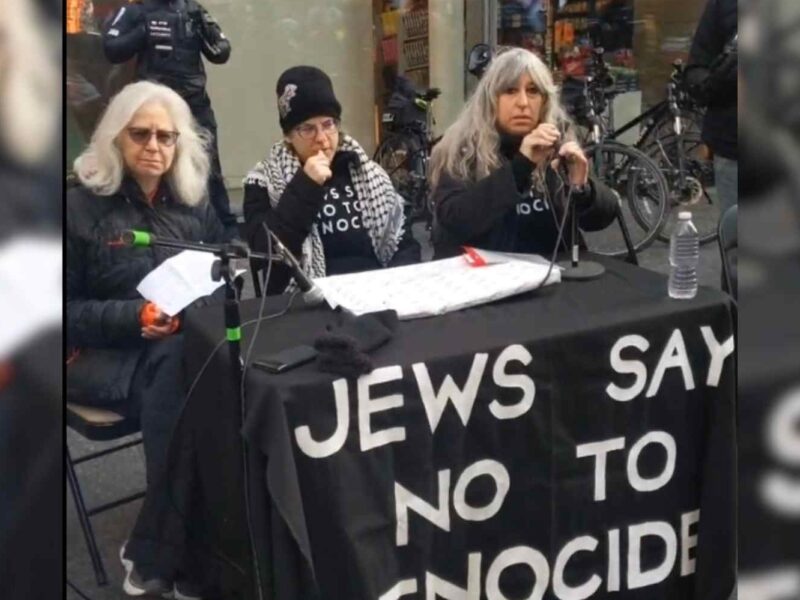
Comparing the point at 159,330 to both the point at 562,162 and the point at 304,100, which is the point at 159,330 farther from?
the point at 562,162

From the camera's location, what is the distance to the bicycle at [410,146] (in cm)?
300

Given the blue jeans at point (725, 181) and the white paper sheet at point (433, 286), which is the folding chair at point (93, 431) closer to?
the white paper sheet at point (433, 286)

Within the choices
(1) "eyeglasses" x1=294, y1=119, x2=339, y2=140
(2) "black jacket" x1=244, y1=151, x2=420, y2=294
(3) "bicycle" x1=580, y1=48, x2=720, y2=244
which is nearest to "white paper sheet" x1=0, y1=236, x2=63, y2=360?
(2) "black jacket" x1=244, y1=151, x2=420, y2=294

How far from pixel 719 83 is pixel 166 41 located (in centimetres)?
148

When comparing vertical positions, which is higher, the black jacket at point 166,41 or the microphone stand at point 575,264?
the black jacket at point 166,41

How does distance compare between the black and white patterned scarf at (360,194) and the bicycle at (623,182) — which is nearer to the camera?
the black and white patterned scarf at (360,194)

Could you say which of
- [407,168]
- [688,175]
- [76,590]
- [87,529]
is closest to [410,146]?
[407,168]

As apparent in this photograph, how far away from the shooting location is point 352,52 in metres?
3.40

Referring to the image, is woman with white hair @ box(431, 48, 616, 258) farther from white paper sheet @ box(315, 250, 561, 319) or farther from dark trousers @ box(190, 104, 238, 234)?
dark trousers @ box(190, 104, 238, 234)

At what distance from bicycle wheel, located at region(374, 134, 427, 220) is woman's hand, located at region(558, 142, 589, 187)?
447 millimetres

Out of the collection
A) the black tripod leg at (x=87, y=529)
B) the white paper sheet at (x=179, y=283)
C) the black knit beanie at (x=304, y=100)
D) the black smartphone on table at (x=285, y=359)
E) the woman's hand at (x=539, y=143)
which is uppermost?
the black knit beanie at (x=304, y=100)

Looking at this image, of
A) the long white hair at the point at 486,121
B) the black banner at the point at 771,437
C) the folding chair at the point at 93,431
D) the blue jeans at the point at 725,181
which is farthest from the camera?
the blue jeans at the point at 725,181

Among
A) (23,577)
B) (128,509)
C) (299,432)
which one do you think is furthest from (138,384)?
(23,577)

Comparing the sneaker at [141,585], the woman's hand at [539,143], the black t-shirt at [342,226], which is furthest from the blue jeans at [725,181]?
the sneaker at [141,585]
